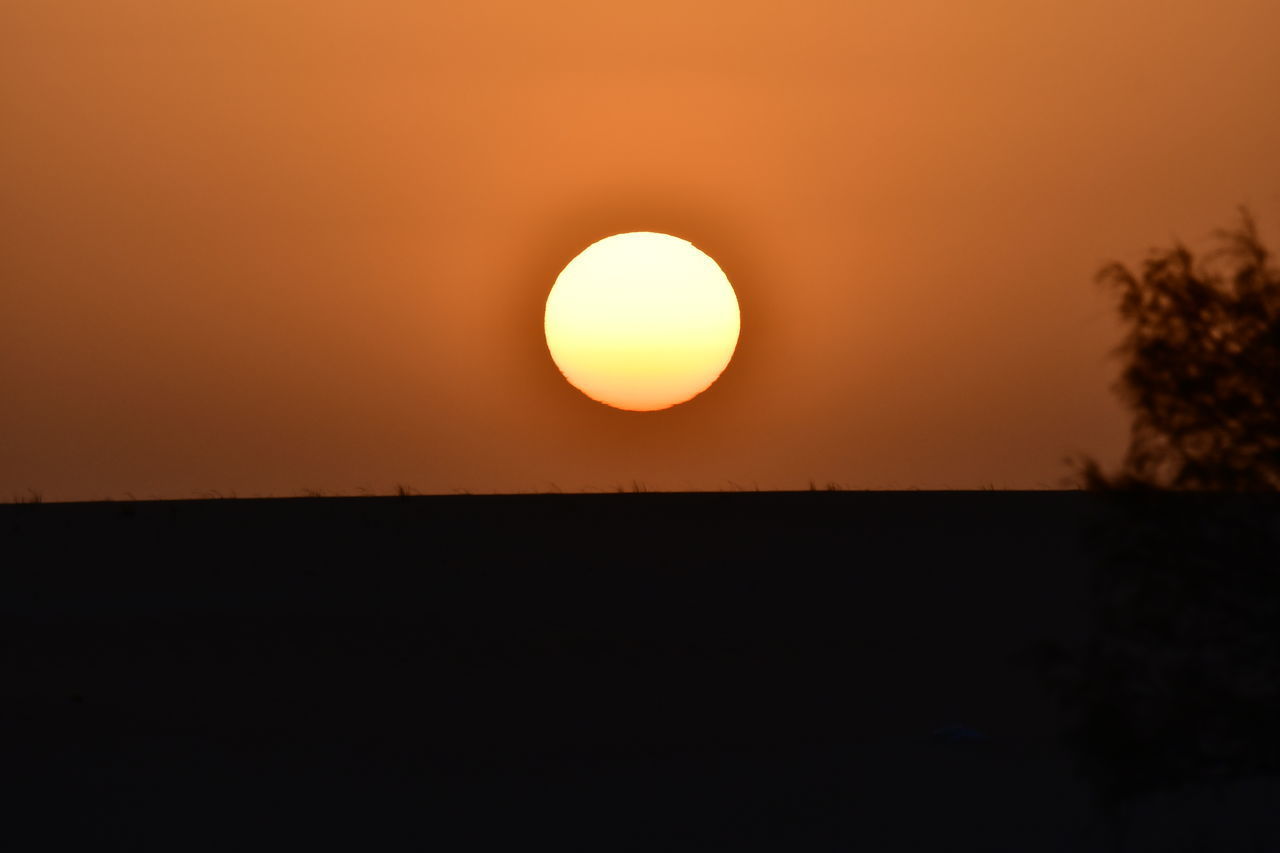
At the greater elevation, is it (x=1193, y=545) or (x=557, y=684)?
(x=557, y=684)

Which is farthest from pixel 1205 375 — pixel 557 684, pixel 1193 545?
pixel 557 684

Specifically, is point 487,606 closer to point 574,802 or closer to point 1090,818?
point 574,802

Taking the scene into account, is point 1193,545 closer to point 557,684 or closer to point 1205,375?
point 1205,375

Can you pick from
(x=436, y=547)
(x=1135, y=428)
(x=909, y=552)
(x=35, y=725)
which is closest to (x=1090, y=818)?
(x=1135, y=428)

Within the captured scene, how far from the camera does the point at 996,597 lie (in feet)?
81.3

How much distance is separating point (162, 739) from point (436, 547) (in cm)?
1445

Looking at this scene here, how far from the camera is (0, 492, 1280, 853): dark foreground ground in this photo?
12.7 metres

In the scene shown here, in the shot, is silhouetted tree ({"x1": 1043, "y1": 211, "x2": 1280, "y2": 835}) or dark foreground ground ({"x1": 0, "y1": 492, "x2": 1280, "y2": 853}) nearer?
silhouetted tree ({"x1": 1043, "y1": 211, "x2": 1280, "y2": 835})

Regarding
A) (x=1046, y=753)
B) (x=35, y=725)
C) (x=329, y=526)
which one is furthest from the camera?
(x=329, y=526)

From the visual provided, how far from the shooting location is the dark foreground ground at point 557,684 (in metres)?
12.7

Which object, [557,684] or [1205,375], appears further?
[557,684]

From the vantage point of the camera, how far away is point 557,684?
61.4 feet

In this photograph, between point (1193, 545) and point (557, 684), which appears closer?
point (1193, 545)

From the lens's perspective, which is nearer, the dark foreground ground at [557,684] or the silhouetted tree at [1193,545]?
the silhouetted tree at [1193,545]
